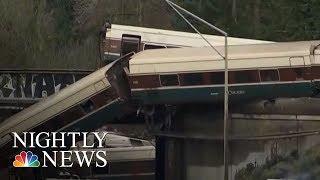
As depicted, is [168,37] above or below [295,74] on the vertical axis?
above

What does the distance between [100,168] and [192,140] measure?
5005 millimetres

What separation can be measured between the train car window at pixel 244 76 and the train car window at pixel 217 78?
0.46 meters

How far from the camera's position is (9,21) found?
180ft

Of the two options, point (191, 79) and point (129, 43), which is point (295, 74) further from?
point (129, 43)

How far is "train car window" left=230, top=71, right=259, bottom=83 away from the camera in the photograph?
96.7 feet

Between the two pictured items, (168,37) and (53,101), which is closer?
(53,101)

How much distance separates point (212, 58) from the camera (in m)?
29.9

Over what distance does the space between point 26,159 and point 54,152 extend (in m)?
1.27

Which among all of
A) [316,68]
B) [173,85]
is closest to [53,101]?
[173,85]

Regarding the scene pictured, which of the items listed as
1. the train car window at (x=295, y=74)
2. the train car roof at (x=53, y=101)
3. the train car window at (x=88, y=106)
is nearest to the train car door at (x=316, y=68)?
the train car window at (x=295, y=74)

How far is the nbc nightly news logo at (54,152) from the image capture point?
29.0m

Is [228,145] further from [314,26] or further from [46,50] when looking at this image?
[46,50]

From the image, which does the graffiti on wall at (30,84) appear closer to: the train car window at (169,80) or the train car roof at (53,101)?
the train car roof at (53,101)

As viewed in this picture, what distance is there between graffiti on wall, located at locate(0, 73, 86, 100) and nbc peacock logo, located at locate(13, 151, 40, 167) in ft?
23.6
